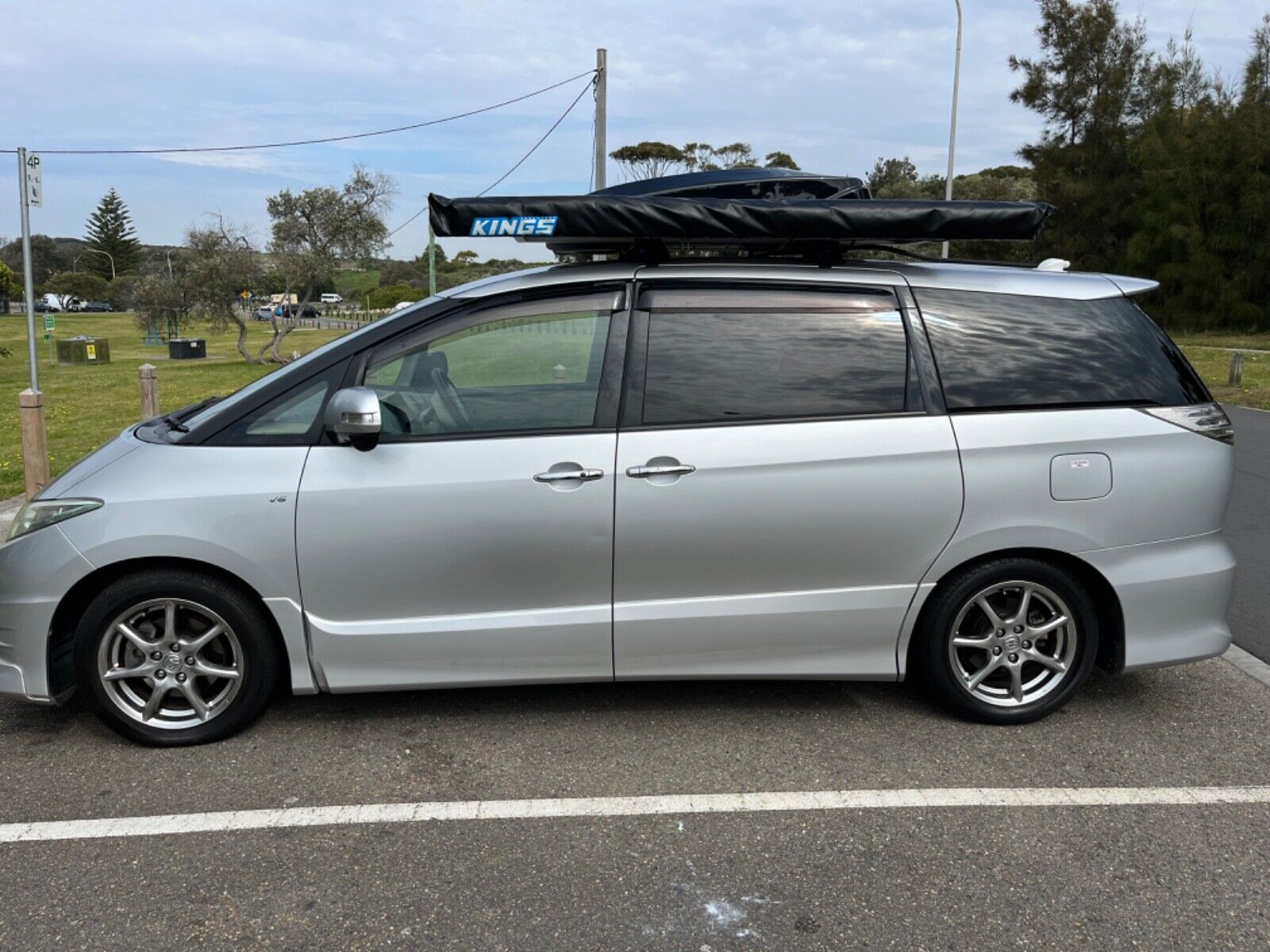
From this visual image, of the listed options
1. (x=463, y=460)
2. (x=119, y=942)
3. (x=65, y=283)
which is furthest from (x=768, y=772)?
(x=65, y=283)

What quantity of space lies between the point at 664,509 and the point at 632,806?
3.28ft

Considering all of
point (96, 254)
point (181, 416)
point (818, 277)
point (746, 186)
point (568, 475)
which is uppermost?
point (96, 254)

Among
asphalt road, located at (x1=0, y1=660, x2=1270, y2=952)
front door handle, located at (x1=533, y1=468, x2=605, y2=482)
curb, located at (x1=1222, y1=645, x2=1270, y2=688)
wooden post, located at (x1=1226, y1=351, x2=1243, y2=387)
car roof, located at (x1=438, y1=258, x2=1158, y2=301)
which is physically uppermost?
car roof, located at (x1=438, y1=258, x2=1158, y2=301)

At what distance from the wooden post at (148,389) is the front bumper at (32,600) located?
4465 mm

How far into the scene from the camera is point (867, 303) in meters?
3.85

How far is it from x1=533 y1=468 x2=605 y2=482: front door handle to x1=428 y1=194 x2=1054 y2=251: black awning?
899 millimetres

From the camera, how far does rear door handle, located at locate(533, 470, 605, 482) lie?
140 inches

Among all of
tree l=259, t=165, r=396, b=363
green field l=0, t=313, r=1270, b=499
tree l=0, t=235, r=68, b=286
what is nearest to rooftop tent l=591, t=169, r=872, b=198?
green field l=0, t=313, r=1270, b=499

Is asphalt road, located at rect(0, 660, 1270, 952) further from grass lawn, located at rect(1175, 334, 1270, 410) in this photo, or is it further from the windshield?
grass lawn, located at rect(1175, 334, 1270, 410)

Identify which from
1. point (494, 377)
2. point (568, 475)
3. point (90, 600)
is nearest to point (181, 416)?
point (90, 600)

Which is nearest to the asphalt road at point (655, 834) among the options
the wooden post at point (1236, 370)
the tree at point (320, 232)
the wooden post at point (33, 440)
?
the wooden post at point (33, 440)

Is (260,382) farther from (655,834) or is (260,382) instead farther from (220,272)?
(220,272)

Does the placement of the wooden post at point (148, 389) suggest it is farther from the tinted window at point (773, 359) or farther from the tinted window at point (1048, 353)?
the tinted window at point (1048, 353)

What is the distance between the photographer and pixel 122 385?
23.3m
